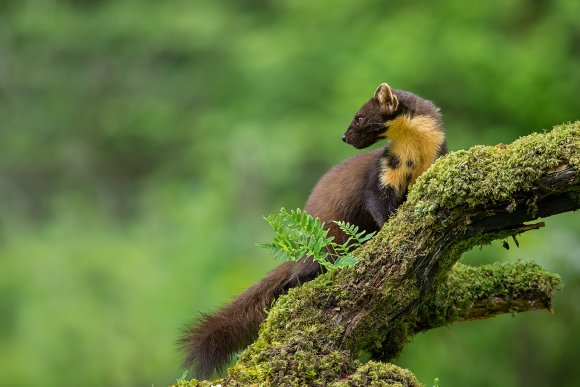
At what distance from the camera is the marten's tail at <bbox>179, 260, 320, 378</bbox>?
4930mm

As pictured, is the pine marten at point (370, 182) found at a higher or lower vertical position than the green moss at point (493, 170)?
higher

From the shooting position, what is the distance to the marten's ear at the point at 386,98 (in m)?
5.71

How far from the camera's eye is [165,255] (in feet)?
38.9

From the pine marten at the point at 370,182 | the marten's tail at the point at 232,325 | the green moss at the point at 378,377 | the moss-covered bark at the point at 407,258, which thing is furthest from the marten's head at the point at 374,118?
the green moss at the point at 378,377

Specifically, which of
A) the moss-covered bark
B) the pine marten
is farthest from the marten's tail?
the moss-covered bark

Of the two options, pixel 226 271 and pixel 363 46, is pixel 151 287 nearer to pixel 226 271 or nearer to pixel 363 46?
pixel 226 271

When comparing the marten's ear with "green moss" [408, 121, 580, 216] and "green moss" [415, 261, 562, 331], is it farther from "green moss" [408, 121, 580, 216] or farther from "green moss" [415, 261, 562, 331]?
"green moss" [408, 121, 580, 216]

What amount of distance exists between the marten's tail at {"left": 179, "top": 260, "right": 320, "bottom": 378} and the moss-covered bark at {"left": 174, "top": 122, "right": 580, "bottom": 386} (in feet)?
1.43

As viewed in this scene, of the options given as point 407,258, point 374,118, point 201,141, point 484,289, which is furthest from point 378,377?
point 201,141

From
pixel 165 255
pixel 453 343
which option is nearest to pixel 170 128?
pixel 165 255

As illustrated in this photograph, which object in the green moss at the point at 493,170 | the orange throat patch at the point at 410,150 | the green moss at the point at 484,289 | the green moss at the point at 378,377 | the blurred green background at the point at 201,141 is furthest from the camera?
the blurred green background at the point at 201,141

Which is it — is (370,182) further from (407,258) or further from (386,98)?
(407,258)

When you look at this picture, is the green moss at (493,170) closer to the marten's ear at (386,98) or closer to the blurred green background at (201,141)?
the marten's ear at (386,98)

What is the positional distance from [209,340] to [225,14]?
1562 cm
